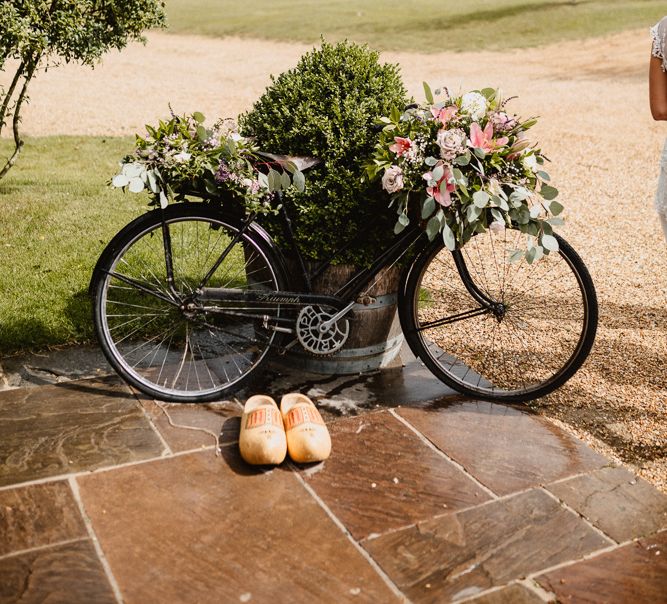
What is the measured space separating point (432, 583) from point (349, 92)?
240 cm

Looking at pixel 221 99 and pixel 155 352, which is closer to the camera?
pixel 155 352

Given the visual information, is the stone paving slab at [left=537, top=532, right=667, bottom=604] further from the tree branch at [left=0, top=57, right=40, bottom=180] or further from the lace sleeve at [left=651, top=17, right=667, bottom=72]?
the tree branch at [left=0, top=57, right=40, bottom=180]

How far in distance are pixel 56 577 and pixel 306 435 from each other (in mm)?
1146

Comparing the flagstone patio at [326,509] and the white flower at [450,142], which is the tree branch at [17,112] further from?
the white flower at [450,142]

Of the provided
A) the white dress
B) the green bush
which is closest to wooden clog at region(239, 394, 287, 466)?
the green bush

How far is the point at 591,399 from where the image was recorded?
4418mm

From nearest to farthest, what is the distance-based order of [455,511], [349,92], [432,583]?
[432,583], [455,511], [349,92]

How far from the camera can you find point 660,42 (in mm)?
3637

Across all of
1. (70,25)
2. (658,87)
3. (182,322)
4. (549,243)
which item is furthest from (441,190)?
(70,25)

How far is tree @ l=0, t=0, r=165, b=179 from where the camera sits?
20.5 feet

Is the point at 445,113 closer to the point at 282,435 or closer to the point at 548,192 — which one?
the point at 548,192

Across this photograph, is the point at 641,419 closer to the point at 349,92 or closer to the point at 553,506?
the point at 553,506

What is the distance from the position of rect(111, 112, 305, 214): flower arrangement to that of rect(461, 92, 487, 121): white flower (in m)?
0.82

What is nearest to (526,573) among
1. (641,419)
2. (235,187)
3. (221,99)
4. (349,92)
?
(641,419)
